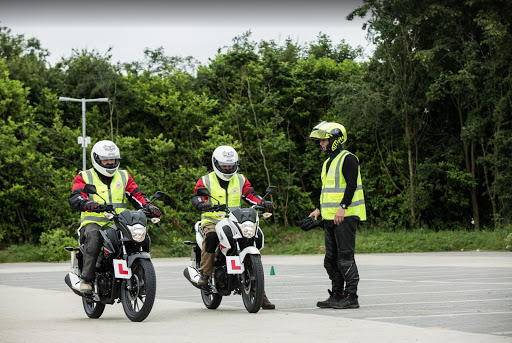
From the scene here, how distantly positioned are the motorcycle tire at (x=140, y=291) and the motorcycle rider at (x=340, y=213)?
2589 mm

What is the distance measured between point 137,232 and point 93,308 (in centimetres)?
141

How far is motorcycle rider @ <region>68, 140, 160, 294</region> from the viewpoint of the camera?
10.5 m

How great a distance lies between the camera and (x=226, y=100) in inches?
1759

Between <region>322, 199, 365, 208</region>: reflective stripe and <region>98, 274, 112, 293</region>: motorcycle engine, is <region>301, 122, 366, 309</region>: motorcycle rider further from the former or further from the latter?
<region>98, 274, 112, 293</region>: motorcycle engine

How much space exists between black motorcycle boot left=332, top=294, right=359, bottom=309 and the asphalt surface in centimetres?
18

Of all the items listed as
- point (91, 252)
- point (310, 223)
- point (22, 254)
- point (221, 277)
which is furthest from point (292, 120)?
point (91, 252)

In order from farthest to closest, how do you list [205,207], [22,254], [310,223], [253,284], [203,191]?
[22,254]
[310,223]
[205,207]
[203,191]
[253,284]

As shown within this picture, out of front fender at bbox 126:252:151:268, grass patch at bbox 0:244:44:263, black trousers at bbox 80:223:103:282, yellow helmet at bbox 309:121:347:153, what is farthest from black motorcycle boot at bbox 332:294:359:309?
grass patch at bbox 0:244:44:263

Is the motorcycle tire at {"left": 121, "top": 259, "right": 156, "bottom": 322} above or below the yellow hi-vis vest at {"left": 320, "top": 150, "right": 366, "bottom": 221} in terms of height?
below

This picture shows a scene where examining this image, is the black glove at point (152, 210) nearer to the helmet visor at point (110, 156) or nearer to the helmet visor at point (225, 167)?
the helmet visor at point (110, 156)

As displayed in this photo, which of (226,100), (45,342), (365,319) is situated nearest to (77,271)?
(45,342)

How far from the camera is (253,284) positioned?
10.7m

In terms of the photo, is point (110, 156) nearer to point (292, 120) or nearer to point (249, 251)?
point (249, 251)

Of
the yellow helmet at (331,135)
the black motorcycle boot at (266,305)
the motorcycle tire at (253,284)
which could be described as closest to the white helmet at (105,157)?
the motorcycle tire at (253,284)
